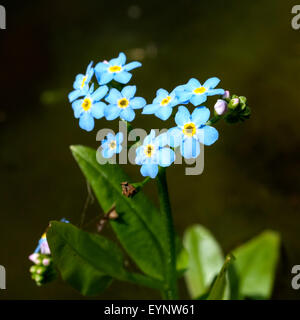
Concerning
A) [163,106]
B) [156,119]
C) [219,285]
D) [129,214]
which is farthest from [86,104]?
[156,119]

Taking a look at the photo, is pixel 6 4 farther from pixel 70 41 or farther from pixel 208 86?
pixel 208 86

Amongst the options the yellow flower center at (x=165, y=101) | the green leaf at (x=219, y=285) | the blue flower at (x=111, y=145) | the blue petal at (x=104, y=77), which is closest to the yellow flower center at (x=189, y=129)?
the yellow flower center at (x=165, y=101)

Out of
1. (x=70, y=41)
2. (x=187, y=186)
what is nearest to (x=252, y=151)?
(x=187, y=186)

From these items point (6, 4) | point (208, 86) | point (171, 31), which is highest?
point (6, 4)

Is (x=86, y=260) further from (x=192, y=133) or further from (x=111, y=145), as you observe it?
(x=192, y=133)

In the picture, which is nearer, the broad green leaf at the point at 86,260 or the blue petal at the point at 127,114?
the blue petal at the point at 127,114

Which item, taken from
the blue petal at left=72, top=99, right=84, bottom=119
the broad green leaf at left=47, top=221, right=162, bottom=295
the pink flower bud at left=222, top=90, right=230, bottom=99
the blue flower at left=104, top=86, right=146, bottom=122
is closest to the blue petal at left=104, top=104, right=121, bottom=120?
the blue flower at left=104, top=86, right=146, bottom=122

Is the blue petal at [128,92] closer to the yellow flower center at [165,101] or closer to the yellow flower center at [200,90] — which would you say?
the yellow flower center at [165,101]
